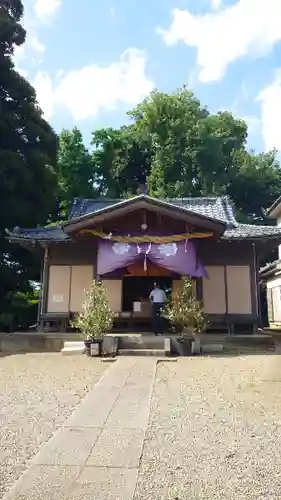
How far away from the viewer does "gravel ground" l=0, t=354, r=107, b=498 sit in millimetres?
3645

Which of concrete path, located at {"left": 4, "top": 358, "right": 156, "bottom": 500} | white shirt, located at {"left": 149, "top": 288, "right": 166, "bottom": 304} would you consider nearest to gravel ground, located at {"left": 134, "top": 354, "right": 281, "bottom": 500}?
concrete path, located at {"left": 4, "top": 358, "right": 156, "bottom": 500}

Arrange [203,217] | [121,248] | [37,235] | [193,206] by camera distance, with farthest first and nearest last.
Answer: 1. [193,206]
2. [37,235]
3. [121,248]
4. [203,217]

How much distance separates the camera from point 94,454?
350 cm

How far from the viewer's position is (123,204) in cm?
1199

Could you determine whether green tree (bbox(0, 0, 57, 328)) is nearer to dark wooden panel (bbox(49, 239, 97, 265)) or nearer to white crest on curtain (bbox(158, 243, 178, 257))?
dark wooden panel (bbox(49, 239, 97, 265))

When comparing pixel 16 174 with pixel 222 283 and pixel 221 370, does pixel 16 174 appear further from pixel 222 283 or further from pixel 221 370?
pixel 221 370

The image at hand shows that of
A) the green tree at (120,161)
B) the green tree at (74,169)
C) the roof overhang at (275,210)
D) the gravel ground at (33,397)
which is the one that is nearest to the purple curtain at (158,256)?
the gravel ground at (33,397)

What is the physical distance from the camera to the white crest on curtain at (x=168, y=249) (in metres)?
11.8

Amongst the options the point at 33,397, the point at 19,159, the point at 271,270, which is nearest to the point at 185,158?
the point at 271,270

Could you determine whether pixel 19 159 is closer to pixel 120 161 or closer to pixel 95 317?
pixel 95 317

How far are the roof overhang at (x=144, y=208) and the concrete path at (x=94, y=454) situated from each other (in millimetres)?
6657

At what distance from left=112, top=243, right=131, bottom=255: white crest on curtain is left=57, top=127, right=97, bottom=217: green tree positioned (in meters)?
13.9

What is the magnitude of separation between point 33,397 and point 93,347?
371 cm

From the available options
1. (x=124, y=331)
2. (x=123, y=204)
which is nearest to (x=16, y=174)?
(x=123, y=204)
